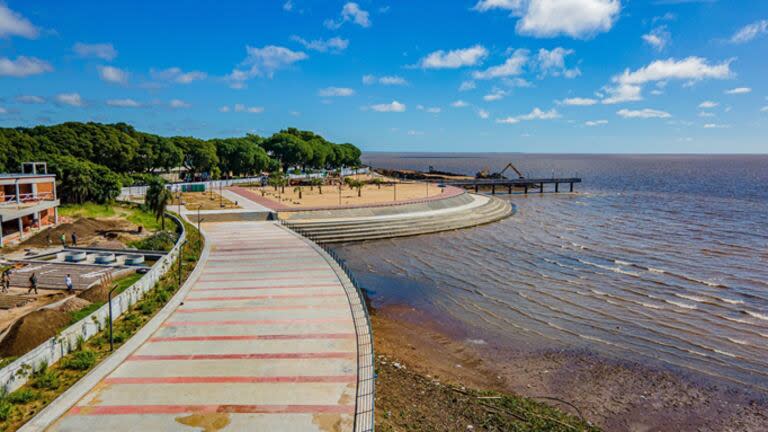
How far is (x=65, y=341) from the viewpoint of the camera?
588 inches

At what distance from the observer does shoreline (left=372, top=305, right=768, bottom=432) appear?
47.1 ft

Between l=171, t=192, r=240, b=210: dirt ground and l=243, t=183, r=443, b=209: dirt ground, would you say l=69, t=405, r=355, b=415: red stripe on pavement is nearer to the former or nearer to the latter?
l=243, t=183, r=443, b=209: dirt ground

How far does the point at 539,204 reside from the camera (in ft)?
236

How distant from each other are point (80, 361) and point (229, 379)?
469 cm

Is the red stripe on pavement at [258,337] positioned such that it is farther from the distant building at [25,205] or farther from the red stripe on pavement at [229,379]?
the distant building at [25,205]

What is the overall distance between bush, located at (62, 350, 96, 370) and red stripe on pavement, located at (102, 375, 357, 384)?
1.00 m

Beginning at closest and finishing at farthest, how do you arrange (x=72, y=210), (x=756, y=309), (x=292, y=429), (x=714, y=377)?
1. (x=292, y=429)
2. (x=714, y=377)
3. (x=756, y=309)
4. (x=72, y=210)

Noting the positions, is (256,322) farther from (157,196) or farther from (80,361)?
(157,196)

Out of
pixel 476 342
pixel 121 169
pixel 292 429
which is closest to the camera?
pixel 292 429

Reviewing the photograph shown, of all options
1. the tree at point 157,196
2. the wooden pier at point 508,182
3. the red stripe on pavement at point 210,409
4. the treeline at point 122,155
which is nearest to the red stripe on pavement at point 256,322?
the red stripe on pavement at point 210,409

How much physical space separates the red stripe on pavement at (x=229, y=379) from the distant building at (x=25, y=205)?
24255 millimetres

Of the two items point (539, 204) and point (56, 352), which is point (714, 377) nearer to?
point (56, 352)

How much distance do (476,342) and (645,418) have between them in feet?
22.5

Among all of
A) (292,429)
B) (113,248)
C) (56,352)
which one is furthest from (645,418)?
(113,248)
